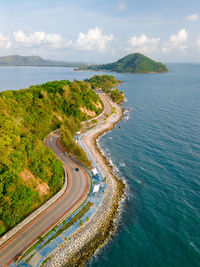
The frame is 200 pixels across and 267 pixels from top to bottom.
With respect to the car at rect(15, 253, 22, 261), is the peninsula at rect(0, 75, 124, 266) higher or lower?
higher

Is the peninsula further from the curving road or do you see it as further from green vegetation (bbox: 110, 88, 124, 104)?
green vegetation (bbox: 110, 88, 124, 104)

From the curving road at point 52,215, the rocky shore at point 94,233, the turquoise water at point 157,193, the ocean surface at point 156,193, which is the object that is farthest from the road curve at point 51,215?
the turquoise water at point 157,193

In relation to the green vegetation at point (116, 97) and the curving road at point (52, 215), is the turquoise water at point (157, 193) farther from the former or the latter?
the green vegetation at point (116, 97)

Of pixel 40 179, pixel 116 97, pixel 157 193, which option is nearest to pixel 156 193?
pixel 157 193

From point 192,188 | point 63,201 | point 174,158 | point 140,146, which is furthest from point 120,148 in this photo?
point 63,201

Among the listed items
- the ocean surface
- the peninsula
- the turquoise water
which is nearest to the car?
the peninsula

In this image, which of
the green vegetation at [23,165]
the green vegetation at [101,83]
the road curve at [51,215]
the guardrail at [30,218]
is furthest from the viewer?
the green vegetation at [101,83]

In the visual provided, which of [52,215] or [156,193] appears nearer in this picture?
[52,215]

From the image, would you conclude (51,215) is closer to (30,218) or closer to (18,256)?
(30,218)
